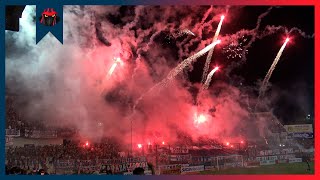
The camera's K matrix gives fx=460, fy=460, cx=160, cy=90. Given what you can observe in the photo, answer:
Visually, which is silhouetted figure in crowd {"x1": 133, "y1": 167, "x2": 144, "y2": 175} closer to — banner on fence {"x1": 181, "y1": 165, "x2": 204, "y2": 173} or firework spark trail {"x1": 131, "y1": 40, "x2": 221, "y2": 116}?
banner on fence {"x1": 181, "y1": 165, "x2": 204, "y2": 173}

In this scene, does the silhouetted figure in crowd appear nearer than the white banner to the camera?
Yes

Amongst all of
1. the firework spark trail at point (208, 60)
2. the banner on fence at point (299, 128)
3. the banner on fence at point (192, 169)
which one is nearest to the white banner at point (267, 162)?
the banner on fence at point (299, 128)

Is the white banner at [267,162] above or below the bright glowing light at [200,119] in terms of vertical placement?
below

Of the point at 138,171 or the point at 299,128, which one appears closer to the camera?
the point at 138,171

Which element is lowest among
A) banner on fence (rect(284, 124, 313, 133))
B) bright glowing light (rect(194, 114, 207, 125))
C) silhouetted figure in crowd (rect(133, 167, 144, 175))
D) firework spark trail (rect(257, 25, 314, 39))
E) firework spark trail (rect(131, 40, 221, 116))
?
silhouetted figure in crowd (rect(133, 167, 144, 175))

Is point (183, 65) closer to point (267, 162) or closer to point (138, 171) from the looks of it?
point (138, 171)

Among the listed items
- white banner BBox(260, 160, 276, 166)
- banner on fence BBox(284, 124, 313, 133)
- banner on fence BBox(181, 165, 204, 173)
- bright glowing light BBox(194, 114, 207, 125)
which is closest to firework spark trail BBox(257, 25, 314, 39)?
banner on fence BBox(284, 124, 313, 133)

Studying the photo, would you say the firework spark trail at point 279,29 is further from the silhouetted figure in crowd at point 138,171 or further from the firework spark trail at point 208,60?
the silhouetted figure in crowd at point 138,171

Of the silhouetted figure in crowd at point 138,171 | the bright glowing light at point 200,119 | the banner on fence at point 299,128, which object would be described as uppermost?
the bright glowing light at point 200,119

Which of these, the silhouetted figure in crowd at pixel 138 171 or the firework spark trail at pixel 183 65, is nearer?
the silhouetted figure in crowd at pixel 138 171

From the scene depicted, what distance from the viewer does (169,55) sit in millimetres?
5176

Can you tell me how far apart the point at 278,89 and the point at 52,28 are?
261 cm

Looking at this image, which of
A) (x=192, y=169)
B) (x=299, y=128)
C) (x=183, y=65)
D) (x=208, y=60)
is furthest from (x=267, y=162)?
(x=183, y=65)

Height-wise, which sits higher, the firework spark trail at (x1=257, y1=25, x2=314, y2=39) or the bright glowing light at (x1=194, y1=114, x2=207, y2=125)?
the firework spark trail at (x1=257, y1=25, x2=314, y2=39)
